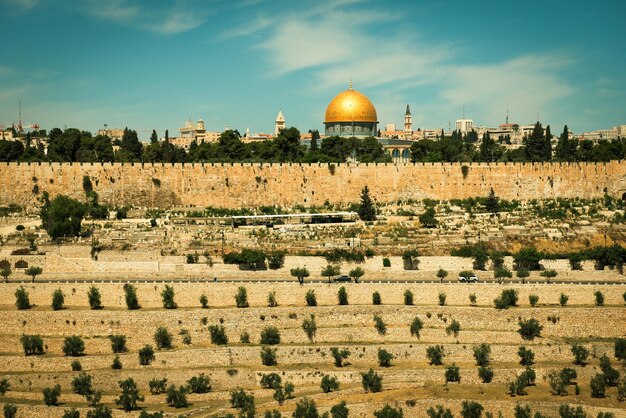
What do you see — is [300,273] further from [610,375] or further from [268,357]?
[610,375]

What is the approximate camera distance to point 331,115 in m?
68.1

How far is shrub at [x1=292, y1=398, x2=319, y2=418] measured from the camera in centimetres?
2511

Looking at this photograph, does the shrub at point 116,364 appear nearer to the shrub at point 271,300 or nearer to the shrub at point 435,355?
the shrub at point 271,300

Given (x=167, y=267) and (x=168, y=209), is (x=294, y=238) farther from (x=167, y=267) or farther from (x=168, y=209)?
(x=168, y=209)

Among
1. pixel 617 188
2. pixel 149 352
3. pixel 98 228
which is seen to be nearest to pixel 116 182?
pixel 98 228

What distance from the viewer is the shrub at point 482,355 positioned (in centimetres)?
2916

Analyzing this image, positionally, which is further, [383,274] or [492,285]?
[383,274]

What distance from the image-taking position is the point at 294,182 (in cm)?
5084

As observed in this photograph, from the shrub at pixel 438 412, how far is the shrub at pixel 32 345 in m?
12.2

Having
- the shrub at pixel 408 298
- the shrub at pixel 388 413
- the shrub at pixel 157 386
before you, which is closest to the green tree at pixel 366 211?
the shrub at pixel 408 298

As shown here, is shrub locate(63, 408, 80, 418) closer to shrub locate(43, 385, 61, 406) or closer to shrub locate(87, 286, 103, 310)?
shrub locate(43, 385, 61, 406)

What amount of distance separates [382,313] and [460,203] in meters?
20.0

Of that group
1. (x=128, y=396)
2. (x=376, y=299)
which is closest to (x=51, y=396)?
(x=128, y=396)

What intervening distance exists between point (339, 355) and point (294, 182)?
→ 22613mm
